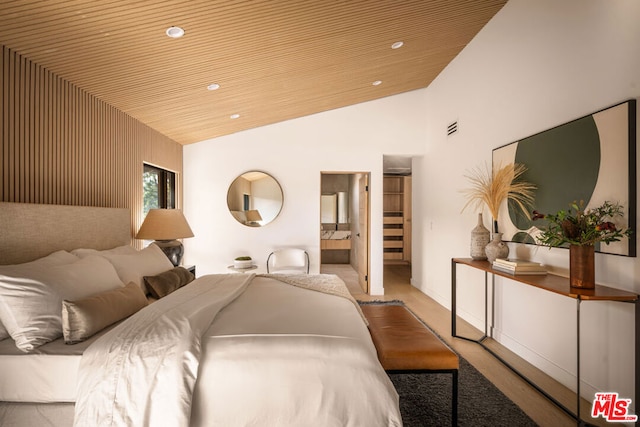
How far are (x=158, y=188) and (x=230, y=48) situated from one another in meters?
2.53

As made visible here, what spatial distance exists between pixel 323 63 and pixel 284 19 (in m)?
0.98

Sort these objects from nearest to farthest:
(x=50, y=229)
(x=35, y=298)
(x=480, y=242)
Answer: (x=35, y=298) < (x=50, y=229) < (x=480, y=242)

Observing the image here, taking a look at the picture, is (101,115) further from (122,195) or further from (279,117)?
(279,117)

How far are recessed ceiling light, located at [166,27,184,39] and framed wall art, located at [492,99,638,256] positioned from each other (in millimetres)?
2823

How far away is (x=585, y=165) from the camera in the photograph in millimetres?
2141

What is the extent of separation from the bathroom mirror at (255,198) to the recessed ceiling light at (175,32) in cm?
273

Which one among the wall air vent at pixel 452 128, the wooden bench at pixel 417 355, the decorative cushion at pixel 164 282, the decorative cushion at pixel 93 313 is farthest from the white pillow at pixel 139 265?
the wall air vent at pixel 452 128

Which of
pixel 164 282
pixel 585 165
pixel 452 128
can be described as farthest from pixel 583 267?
pixel 164 282

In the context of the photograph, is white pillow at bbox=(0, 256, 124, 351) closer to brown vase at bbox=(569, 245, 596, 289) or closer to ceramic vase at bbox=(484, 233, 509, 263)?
brown vase at bbox=(569, 245, 596, 289)

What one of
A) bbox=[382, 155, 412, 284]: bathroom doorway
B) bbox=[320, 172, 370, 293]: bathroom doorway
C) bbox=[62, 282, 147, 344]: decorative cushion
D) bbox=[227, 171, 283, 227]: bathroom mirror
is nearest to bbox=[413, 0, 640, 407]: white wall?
bbox=[227, 171, 283, 227]: bathroom mirror

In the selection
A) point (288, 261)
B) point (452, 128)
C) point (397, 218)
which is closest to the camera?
point (452, 128)

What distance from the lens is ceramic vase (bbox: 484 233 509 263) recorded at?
281cm

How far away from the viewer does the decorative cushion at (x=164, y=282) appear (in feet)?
7.98

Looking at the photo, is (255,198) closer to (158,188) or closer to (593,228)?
(158,188)
